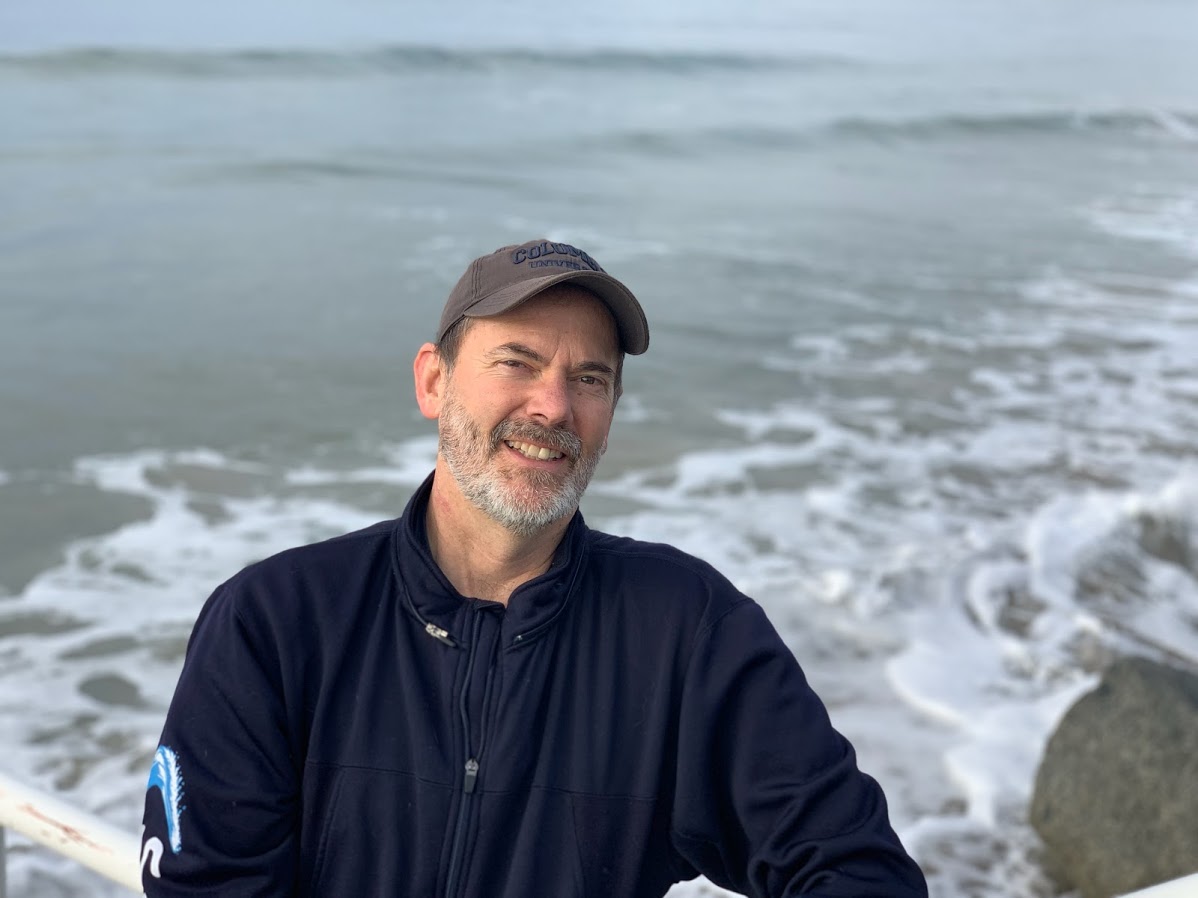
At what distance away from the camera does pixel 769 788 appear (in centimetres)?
203

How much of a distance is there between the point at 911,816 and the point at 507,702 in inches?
131

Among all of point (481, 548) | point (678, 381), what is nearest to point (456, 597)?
point (481, 548)

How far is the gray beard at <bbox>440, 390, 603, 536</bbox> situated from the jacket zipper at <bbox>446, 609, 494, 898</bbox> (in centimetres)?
25

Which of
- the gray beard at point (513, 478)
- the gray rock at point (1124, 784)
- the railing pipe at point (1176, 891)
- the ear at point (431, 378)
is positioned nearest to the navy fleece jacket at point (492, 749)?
the gray beard at point (513, 478)

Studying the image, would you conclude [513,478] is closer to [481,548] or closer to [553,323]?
[481,548]

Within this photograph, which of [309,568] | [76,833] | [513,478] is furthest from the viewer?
[513,478]

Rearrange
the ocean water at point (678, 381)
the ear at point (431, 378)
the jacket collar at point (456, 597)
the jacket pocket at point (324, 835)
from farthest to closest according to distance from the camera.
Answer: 1. the ocean water at point (678, 381)
2. the ear at point (431, 378)
3. the jacket collar at point (456, 597)
4. the jacket pocket at point (324, 835)

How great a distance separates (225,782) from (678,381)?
910 centimetres

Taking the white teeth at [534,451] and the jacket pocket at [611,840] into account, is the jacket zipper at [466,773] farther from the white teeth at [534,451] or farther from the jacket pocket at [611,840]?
the white teeth at [534,451]

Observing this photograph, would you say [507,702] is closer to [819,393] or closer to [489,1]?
[819,393]

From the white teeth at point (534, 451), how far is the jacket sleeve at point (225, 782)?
0.56 m

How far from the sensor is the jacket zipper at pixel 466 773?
6.54 ft

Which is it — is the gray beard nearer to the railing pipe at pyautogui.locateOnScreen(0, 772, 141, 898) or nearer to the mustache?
the mustache

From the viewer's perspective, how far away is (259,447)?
29.6 feet
